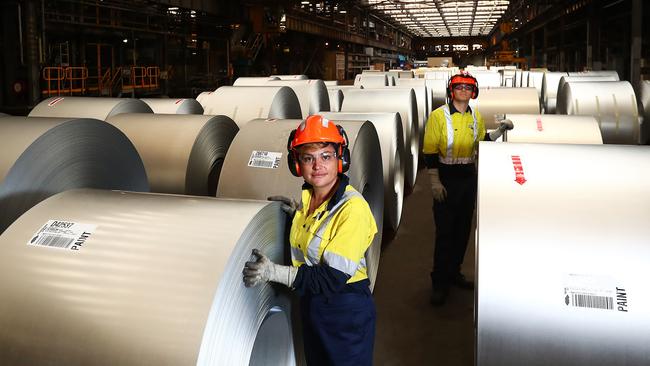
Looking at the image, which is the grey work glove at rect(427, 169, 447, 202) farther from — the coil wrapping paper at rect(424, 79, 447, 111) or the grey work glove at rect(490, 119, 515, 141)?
the coil wrapping paper at rect(424, 79, 447, 111)

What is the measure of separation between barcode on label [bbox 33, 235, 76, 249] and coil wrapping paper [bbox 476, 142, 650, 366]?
1.31 metres

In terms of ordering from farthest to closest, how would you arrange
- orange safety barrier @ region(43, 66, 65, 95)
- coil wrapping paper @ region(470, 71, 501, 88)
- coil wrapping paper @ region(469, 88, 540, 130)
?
1. coil wrapping paper @ region(470, 71, 501, 88)
2. orange safety barrier @ region(43, 66, 65, 95)
3. coil wrapping paper @ region(469, 88, 540, 130)

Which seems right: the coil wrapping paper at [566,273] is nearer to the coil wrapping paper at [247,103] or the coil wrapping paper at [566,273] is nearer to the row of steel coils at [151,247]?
the row of steel coils at [151,247]

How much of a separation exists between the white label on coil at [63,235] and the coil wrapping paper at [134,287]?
0.01 m

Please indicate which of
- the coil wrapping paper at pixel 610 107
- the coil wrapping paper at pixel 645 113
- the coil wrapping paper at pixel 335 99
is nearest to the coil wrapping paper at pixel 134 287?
the coil wrapping paper at pixel 610 107

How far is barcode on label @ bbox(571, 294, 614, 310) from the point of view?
184cm

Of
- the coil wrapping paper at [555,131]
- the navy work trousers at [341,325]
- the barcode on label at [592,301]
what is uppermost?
the coil wrapping paper at [555,131]

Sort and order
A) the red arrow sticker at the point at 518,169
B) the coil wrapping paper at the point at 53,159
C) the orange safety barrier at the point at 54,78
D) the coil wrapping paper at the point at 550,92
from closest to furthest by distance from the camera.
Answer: the red arrow sticker at the point at 518,169, the coil wrapping paper at the point at 53,159, the coil wrapping paper at the point at 550,92, the orange safety barrier at the point at 54,78

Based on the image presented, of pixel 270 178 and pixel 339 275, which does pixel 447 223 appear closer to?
pixel 270 178

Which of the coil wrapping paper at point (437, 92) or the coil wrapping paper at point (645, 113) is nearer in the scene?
the coil wrapping paper at point (645, 113)

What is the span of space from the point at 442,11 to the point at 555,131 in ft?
103

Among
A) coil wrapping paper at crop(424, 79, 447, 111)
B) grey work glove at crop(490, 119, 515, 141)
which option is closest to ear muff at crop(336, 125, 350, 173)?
grey work glove at crop(490, 119, 515, 141)

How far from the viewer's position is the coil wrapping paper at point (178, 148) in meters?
3.77

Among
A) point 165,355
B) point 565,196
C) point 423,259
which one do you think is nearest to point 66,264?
point 165,355
